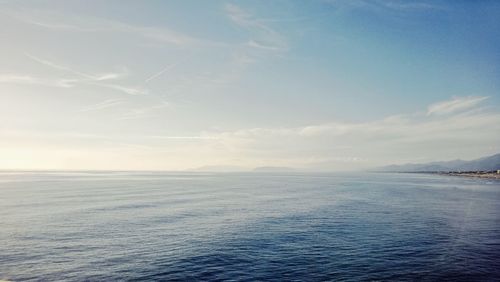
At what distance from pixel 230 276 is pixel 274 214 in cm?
5236

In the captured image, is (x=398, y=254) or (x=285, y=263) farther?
(x=398, y=254)

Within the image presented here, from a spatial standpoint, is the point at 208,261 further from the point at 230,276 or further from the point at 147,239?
the point at 147,239

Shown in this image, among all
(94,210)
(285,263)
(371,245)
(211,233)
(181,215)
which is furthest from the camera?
(94,210)

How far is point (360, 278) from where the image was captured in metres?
41.9

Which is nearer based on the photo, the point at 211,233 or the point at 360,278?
the point at 360,278

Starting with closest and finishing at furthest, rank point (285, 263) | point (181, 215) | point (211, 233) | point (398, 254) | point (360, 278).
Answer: point (360, 278)
point (285, 263)
point (398, 254)
point (211, 233)
point (181, 215)

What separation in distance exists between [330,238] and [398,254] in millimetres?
12955

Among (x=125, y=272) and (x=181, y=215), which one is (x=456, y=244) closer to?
(x=125, y=272)

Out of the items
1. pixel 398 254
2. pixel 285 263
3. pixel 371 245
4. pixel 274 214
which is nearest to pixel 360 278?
pixel 285 263

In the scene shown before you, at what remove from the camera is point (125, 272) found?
4441 centimetres

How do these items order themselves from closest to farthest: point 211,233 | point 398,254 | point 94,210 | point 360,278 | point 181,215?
point 360,278 < point 398,254 < point 211,233 < point 181,215 < point 94,210

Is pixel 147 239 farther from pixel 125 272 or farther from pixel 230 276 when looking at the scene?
pixel 230 276

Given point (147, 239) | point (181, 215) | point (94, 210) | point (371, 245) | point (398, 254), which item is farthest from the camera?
point (94, 210)

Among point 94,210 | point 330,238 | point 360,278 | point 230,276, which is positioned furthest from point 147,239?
point 94,210
